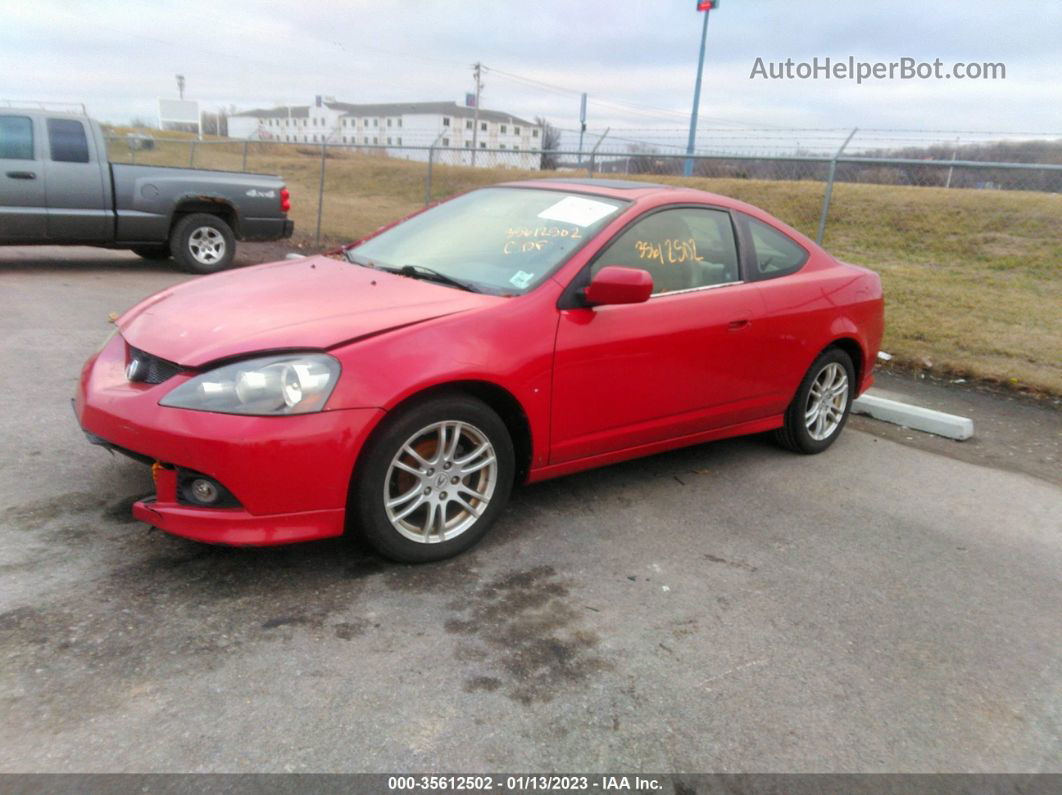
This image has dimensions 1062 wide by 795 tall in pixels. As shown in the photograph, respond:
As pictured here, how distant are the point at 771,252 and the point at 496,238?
1704mm

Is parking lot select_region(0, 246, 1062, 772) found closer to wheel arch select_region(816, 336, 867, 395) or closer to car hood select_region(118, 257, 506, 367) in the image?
car hood select_region(118, 257, 506, 367)

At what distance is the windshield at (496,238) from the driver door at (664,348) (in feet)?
0.75

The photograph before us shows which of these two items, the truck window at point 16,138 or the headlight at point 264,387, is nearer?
the headlight at point 264,387

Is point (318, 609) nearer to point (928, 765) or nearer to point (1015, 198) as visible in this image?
point (928, 765)

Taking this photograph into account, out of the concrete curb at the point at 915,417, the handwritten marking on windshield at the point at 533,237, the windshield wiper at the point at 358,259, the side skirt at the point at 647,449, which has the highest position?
the handwritten marking on windshield at the point at 533,237

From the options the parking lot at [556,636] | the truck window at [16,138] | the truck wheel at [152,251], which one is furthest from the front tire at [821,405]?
the truck window at [16,138]

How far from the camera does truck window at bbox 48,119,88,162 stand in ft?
31.4

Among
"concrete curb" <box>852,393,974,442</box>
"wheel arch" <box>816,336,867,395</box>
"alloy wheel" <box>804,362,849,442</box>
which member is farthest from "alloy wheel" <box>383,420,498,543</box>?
"concrete curb" <box>852,393,974,442</box>

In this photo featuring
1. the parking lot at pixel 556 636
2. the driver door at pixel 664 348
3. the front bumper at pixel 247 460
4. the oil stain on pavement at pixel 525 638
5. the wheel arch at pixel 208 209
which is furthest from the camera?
the wheel arch at pixel 208 209

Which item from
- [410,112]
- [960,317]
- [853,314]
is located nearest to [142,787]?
[853,314]

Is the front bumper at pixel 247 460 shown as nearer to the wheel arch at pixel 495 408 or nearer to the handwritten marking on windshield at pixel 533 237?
the wheel arch at pixel 495 408

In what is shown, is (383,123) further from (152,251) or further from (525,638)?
(525,638)

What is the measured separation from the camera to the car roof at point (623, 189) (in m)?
4.38

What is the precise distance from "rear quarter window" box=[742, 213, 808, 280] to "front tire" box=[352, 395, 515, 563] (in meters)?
2.05
